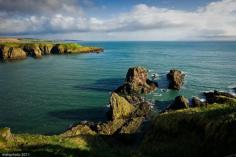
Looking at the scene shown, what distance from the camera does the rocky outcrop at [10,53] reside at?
174m

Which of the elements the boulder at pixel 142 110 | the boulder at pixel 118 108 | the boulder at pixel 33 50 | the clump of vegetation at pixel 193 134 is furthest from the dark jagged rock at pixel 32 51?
the clump of vegetation at pixel 193 134

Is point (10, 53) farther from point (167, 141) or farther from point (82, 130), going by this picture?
point (167, 141)

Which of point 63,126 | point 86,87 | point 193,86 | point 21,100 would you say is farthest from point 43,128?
point 193,86

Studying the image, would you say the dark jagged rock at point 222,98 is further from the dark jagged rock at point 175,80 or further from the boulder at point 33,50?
the boulder at point 33,50

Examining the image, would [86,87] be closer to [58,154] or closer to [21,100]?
[21,100]

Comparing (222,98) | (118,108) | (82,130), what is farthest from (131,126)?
(222,98)

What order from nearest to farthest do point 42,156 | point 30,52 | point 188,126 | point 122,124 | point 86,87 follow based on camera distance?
point 42,156 → point 188,126 → point 122,124 → point 86,87 → point 30,52

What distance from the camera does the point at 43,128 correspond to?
5188cm

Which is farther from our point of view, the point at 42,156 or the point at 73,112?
the point at 73,112

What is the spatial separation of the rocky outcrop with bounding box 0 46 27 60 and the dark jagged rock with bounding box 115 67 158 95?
371ft

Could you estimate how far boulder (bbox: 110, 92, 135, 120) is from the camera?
178 feet

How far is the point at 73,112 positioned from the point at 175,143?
108ft

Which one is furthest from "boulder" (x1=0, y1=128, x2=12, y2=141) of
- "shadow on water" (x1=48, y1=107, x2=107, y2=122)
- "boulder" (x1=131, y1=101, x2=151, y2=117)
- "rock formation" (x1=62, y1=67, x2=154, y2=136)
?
"boulder" (x1=131, y1=101, x2=151, y2=117)

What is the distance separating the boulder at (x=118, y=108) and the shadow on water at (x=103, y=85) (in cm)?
2405
